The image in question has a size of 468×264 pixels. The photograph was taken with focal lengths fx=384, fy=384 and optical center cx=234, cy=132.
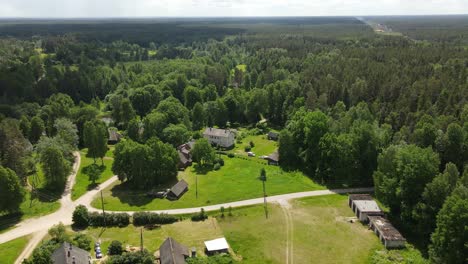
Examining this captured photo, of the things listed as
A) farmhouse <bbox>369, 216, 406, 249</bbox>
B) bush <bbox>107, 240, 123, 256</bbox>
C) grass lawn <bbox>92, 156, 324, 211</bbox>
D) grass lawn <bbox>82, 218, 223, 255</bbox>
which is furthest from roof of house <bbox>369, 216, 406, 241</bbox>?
bush <bbox>107, 240, 123, 256</bbox>

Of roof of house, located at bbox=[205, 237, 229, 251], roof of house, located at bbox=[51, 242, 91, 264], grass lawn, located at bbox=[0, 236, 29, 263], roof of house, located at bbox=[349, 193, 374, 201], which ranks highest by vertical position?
roof of house, located at bbox=[51, 242, 91, 264]

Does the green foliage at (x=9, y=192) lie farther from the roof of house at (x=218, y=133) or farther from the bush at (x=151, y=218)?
the roof of house at (x=218, y=133)

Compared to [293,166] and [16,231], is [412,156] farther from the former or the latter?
[16,231]

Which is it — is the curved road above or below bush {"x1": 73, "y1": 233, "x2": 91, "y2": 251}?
below

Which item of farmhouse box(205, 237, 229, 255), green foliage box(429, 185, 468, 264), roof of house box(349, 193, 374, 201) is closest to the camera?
green foliage box(429, 185, 468, 264)

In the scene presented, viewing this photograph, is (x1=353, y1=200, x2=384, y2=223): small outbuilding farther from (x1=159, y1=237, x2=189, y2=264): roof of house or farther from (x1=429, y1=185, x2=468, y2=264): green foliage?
(x1=159, y1=237, x2=189, y2=264): roof of house

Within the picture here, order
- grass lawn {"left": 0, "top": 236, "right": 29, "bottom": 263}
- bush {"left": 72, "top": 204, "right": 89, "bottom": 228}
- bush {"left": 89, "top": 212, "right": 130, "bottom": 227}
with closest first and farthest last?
grass lawn {"left": 0, "top": 236, "right": 29, "bottom": 263} → bush {"left": 72, "top": 204, "right": 89, "bottom": 228} → bush {"left": 89, "top": 212, "right": 130, "bottom": 227}
